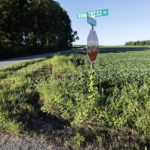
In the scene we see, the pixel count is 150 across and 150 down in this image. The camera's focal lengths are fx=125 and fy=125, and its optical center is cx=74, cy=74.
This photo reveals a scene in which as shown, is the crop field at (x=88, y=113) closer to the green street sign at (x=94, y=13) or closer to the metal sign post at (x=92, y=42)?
the metal sign post at (x=92, y=42)

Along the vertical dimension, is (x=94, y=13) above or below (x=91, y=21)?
above

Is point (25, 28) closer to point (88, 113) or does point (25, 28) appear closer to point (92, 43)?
point (92, 43)

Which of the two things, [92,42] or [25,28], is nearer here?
[92,42]

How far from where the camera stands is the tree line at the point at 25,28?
16.4 meters

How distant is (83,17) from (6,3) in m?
18.3

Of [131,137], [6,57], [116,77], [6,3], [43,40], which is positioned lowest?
[131,137]

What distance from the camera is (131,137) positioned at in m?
2.17

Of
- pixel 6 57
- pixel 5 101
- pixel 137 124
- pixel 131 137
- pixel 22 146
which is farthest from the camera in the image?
pixel 6 57

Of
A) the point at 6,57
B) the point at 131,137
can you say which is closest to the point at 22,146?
the point at 131,137

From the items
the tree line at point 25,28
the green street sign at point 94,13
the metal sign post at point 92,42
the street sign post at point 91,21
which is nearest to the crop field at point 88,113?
the metal sign post at point 92,42

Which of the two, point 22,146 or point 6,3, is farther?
point 6,3

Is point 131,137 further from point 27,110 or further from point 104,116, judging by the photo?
point 27,110

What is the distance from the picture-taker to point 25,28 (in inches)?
751

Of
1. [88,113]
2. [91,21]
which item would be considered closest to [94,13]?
[91,21]
